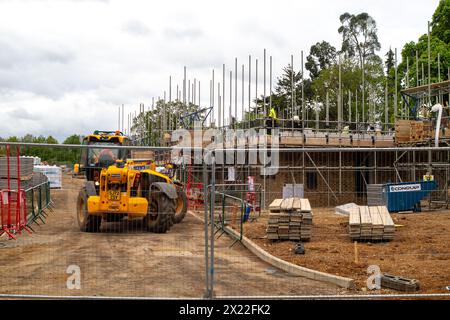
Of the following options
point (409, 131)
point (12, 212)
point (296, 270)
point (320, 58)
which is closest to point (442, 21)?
point (409, 131)

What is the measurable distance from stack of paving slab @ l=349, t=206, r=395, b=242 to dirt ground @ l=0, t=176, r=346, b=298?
292cm

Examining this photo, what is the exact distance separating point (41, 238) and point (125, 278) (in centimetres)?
186

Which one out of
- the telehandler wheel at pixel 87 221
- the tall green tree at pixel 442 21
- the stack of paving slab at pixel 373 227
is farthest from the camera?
the tall green tree at pixel 442 21

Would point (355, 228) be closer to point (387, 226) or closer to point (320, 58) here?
point (387, 226)

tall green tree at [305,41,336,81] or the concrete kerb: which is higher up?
tall green tree at [305,41,336,81]

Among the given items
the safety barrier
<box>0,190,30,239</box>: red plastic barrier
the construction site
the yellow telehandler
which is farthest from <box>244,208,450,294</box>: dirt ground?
<box>0,190,30,239</box>: red plastic barrier

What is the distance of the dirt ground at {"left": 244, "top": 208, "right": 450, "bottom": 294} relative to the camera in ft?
29.0

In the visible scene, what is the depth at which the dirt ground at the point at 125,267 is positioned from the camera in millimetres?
7562

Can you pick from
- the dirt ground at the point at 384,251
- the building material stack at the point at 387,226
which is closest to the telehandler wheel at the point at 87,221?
the dirt ground at the point at 384,251

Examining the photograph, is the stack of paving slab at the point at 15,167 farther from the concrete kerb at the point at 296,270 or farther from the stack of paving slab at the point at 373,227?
the stack of paving slab at the point at 373,227

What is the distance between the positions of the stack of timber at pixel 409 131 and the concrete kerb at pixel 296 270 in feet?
46.6

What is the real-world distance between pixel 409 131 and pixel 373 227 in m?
13.5

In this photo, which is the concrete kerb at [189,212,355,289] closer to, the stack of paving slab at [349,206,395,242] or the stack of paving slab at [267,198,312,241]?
the stack of paving slab at [267,198,312,241]
